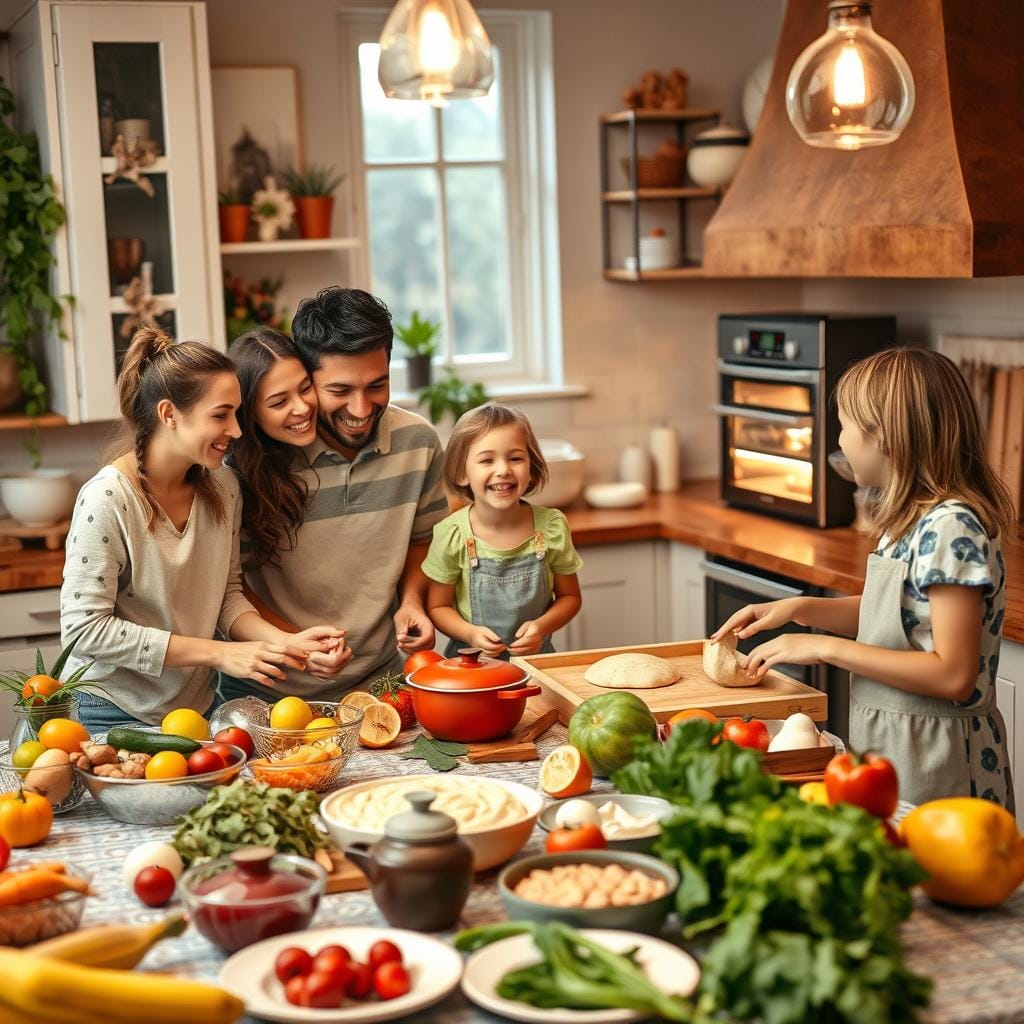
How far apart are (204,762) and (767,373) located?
104 inches

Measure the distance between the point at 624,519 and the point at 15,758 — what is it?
2665mm

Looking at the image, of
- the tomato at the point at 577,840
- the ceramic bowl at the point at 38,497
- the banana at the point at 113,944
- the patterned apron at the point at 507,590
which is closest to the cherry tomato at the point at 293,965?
the banana at the point at 113,944

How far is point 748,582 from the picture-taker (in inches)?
158

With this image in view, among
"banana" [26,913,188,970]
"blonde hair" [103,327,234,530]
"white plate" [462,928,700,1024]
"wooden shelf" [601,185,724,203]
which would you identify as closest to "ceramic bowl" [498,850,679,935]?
"white plate" [462,928,700,1024]

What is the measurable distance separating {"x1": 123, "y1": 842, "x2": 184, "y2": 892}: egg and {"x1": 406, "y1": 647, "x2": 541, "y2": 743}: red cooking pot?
0.57 meters

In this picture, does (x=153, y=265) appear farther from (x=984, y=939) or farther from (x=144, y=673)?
(x=984, y=939)

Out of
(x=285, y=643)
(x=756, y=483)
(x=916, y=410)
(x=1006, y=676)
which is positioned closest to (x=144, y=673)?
(x=285, y=643)

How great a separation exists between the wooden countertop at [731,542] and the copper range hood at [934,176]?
742mm

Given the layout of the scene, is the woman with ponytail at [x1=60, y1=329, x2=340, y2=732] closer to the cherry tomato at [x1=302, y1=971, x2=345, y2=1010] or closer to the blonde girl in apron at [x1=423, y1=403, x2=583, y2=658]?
the blonde girl in apron at [x1=423, y1=403, x2=583, y2=658]

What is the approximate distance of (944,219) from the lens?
328 centimetres

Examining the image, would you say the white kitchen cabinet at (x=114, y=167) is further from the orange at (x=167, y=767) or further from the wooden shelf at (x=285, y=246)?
the orange at (x=167, y=767)

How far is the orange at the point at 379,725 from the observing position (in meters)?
2.26

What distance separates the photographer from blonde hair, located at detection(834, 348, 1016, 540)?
230cm

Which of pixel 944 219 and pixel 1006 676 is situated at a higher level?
pixel 944 219
